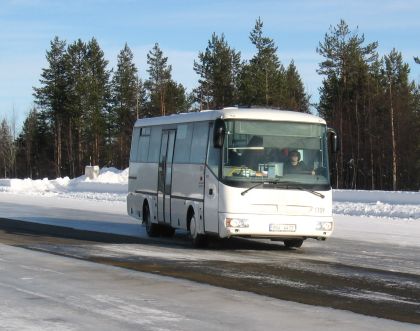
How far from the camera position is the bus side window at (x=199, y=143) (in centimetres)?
1745

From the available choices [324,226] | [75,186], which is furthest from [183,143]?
[75,186]

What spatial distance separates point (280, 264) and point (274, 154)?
2.98 meters

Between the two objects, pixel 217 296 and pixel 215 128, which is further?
pixel 215 128

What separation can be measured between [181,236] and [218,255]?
564 centimetres

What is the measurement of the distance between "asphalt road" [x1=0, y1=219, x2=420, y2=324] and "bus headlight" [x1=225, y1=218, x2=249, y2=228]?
1.98 feet

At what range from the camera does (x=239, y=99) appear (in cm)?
7988

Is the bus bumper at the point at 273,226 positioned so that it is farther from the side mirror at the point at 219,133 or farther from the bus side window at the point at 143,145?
the bus side window at the point at 143,145

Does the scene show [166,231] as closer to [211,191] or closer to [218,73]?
[211,191]

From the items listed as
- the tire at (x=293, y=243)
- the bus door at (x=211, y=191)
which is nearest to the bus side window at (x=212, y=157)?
the bus door at (x=211, y=191)

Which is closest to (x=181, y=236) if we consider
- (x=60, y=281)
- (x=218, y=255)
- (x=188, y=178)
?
(x=188, y=178)

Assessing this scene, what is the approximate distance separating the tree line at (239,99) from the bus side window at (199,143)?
50458 millimetres

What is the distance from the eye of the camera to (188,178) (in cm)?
Answer: 1811

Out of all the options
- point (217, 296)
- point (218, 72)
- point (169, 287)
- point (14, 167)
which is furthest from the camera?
point (14, 167)

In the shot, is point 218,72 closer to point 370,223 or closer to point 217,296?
point 370,223
